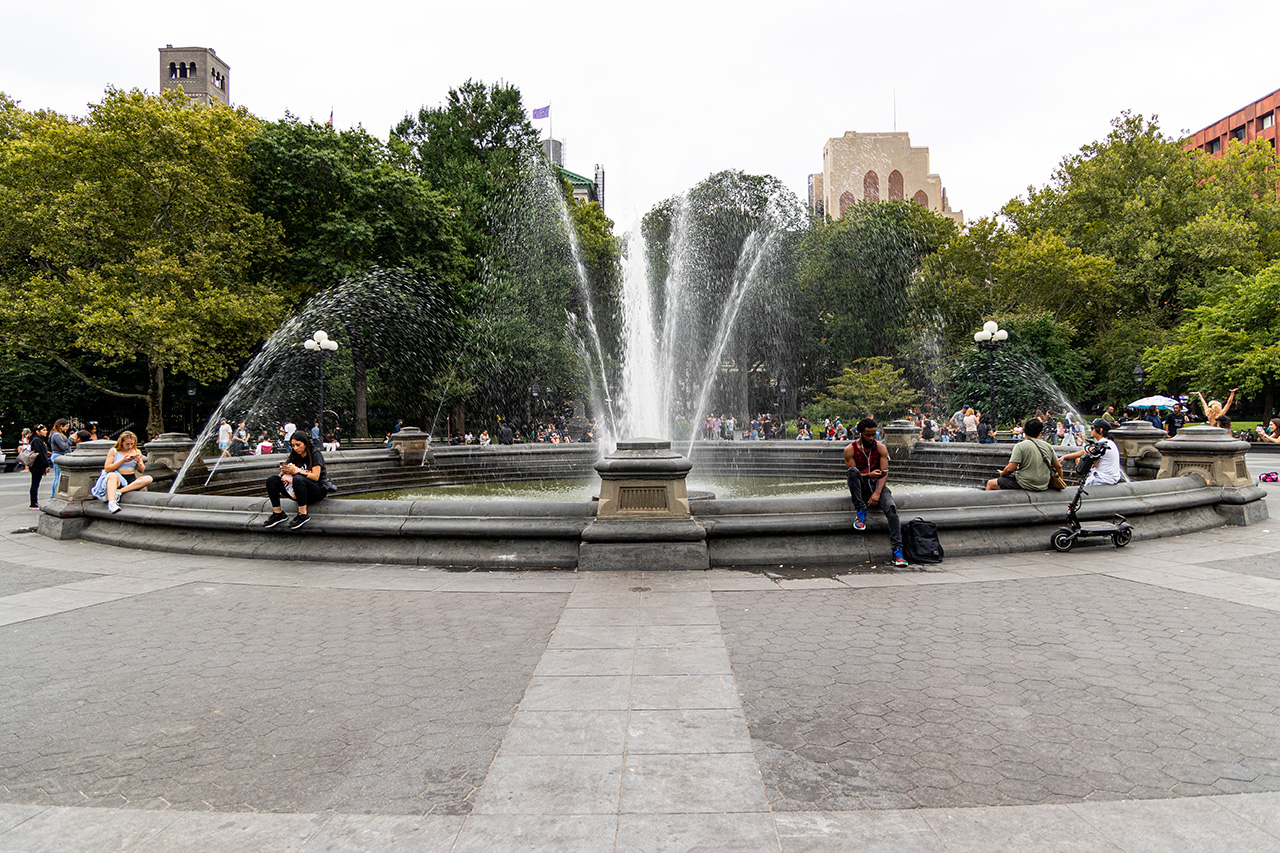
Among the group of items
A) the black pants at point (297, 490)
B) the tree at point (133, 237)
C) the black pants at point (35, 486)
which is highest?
the tree at point (133, 237)

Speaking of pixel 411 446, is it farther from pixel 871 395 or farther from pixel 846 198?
pixel 846 198

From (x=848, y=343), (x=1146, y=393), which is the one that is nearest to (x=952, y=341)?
(x=848, y=343)

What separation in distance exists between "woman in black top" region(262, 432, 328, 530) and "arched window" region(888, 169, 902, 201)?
73942 mm

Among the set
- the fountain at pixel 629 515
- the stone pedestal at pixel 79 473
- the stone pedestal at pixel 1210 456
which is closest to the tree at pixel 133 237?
the fountain at pixel 629 515

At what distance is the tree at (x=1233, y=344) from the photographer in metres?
30.6

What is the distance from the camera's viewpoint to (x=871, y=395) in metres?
36.2

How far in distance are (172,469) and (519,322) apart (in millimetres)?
19230

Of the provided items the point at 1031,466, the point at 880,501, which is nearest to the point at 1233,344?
the point at 1031,466

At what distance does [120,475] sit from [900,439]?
17485mm

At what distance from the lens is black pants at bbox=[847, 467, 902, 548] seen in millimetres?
7570

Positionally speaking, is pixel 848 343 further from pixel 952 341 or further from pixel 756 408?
pixel 756 408

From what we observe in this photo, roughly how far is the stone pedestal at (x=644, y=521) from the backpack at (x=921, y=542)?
2279mm

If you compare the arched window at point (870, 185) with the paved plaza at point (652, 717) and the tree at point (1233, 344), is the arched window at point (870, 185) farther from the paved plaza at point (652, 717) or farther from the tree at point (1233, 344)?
the paved plaza at point (652, 717)

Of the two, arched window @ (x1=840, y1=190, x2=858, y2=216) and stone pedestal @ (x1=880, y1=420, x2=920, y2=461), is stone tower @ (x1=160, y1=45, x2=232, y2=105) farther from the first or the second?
stone pedestal @ (x1=880, y1=420, x2=920, y2=461)
